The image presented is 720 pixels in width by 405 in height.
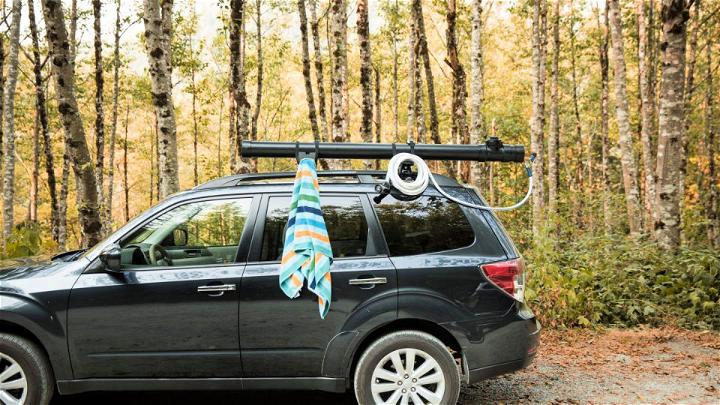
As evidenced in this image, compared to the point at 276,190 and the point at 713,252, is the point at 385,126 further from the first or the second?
the point at 276,190

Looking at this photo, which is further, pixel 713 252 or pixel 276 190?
pixel 713 252

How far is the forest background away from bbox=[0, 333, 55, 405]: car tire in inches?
182

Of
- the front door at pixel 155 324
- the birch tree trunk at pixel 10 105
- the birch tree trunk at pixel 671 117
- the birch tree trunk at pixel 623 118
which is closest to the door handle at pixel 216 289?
the front door at pixel 155 324

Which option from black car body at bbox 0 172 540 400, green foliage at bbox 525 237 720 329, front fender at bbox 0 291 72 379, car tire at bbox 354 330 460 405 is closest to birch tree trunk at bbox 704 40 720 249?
green foliage at bbox 525 237 720 329

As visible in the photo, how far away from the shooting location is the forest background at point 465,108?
855 cm

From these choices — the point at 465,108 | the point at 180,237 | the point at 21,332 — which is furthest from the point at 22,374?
the point at 465,108

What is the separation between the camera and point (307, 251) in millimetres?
4195

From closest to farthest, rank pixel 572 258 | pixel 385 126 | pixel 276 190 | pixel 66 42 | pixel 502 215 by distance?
pixel 276 190 → pixel 66 42 → pixel 572 258 → pixel 502 215 → pixel 385 126

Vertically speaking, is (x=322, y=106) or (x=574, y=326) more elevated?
(x=322, y=106)

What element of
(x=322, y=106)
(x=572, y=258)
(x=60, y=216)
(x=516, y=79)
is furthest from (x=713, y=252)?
(x=516, y=79)

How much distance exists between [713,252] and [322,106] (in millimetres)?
15401

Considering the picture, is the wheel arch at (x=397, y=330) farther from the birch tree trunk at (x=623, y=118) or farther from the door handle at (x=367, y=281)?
the birch tree trunk at (x=623, y=118)

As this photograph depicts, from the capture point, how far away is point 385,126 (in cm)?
4312

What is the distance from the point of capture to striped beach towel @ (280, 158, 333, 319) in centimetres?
413
